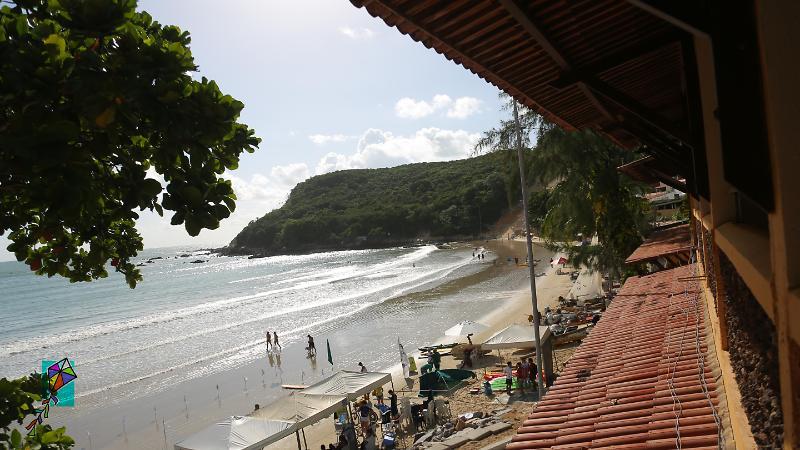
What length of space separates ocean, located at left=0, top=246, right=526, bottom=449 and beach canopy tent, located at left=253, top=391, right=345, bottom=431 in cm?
670

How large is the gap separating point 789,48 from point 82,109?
8.20ft

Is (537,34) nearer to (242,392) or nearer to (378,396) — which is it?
(378,396)

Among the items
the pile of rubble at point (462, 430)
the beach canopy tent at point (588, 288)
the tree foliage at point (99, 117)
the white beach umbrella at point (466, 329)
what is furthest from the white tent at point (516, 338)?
the tree foliage at point (99, 117)

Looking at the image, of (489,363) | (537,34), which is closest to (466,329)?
(489,363)

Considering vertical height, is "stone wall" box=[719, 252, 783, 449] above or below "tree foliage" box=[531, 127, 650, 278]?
below

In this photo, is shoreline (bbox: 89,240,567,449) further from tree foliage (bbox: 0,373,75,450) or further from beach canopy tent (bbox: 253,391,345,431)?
tree foliage (bbox: 0,373,75,450)

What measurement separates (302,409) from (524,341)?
7.32m

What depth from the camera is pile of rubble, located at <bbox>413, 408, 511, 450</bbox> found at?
12.3 m

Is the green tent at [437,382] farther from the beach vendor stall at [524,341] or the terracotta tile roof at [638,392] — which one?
the terracotta tile roof at [638,392]

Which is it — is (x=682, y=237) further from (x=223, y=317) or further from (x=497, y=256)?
(x=497, y=256)

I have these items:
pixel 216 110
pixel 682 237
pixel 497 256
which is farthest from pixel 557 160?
pixel 497 256

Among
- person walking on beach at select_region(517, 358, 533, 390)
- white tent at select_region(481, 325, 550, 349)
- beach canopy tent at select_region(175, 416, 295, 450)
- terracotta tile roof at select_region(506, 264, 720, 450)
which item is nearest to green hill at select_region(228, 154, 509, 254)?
white tent at select_region(481, 325, 550, 349)

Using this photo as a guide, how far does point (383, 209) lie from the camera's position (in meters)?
132

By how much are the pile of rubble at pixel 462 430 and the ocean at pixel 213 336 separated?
357 inches
